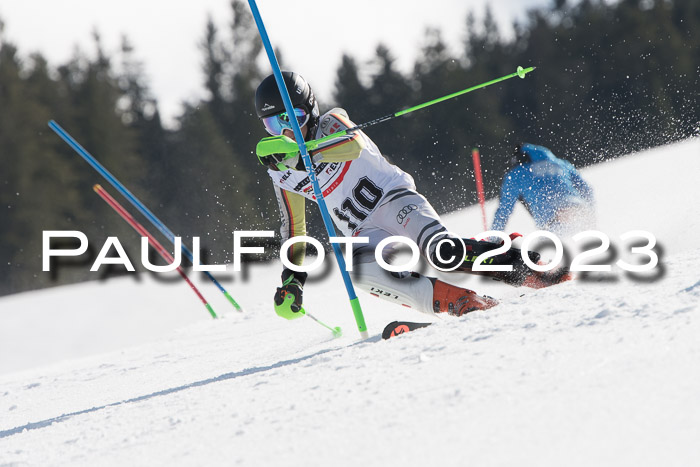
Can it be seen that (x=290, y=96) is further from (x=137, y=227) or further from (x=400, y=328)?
(x=137, y=227)

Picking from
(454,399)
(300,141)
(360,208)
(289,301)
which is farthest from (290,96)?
(454,399)

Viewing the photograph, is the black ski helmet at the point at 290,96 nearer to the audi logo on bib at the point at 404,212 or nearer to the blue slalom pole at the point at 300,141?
the blue slalom pole at the point at 300,141

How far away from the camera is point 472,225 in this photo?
11.6 meters

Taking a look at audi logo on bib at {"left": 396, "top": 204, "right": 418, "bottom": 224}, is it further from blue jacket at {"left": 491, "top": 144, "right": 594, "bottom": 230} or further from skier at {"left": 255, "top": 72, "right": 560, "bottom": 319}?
blue jacket at {"left": 491, "top": 144, "right": 594, "bottom": 230}

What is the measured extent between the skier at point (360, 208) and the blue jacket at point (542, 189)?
1399mm

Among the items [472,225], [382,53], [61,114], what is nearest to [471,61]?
[382,53]

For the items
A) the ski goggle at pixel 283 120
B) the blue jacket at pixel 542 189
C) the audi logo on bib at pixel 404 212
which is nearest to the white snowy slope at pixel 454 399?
the audi logo on bib at pixel 404 212

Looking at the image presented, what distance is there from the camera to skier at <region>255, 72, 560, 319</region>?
343 centimetres

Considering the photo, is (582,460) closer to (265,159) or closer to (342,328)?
(265,159)

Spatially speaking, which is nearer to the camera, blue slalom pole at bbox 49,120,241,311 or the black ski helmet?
the black ski helmet

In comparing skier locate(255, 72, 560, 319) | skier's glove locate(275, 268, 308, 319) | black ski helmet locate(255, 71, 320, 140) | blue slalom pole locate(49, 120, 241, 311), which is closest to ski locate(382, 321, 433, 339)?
skier locate(255, 72, 560, 319)

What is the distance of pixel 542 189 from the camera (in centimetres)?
503

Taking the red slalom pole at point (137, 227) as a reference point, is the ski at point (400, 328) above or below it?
below

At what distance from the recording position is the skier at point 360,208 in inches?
135
